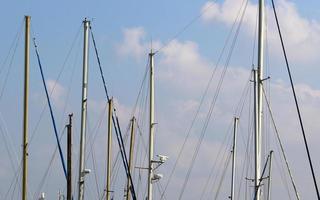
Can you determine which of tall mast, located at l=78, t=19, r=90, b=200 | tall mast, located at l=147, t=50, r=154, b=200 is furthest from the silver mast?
tall mast, located at l=78, t=19, r=90, b=200

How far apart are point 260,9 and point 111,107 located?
42.1 feet

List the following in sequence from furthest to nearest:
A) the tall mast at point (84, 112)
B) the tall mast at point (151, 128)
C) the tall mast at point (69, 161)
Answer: the tall mast at point (151, 128) < the tall mast at point (84, 112) < the tall mast at point (69, 161)

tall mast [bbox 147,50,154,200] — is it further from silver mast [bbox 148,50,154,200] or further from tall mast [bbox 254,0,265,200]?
tall mast [bbox 254,0,265,200]

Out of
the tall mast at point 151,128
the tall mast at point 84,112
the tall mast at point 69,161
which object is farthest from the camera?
the tall mast at point 151,128

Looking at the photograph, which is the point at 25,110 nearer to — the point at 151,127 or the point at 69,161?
the point at 69,161

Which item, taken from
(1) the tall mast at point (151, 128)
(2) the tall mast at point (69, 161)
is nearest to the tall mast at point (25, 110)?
(2) the tall mast at point (69, 161)

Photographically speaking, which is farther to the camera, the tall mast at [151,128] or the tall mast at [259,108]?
the tall mast at [151,128]

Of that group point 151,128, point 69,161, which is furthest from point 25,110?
point 151,128

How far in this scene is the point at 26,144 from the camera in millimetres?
39188

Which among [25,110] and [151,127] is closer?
[25,110]

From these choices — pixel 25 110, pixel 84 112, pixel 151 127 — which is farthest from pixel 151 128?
pixel 25 110

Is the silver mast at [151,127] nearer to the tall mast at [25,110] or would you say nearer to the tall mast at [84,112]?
the tall mast at [84,112]

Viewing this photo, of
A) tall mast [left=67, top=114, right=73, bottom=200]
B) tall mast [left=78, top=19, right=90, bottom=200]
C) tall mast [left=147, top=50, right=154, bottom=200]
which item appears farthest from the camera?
tall mast [left=147, top=50, right=154, bottom=200]

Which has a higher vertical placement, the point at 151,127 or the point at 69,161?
the point at 151,127
